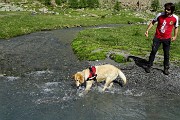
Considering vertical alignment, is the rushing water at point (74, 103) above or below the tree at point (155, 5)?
below

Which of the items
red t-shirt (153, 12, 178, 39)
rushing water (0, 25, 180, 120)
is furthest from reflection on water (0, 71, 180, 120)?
red t-shirt (153, 12, 178, 39)

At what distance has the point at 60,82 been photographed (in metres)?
21.2

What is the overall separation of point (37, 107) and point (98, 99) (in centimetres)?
371

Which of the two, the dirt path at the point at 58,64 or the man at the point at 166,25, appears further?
the dirt path at the point at 58,64

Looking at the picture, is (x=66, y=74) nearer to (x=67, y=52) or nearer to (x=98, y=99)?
(x=98, y=99)

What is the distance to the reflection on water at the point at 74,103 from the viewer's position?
1600 cm

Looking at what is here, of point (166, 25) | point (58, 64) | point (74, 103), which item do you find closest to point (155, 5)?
point (58, 64)

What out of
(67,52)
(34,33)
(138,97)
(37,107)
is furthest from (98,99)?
(34,33)

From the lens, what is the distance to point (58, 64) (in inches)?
1057

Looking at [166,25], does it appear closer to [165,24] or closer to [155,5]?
[165,24]

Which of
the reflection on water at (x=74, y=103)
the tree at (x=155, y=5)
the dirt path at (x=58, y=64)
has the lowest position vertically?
the reflection on water at (x=74, y=103)

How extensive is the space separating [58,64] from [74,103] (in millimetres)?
9770

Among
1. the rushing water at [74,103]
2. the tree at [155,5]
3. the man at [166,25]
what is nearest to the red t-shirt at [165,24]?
the man at [166,25]

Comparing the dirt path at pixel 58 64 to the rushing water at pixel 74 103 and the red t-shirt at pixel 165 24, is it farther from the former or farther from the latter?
the red t-shirt at pixel 165 24
